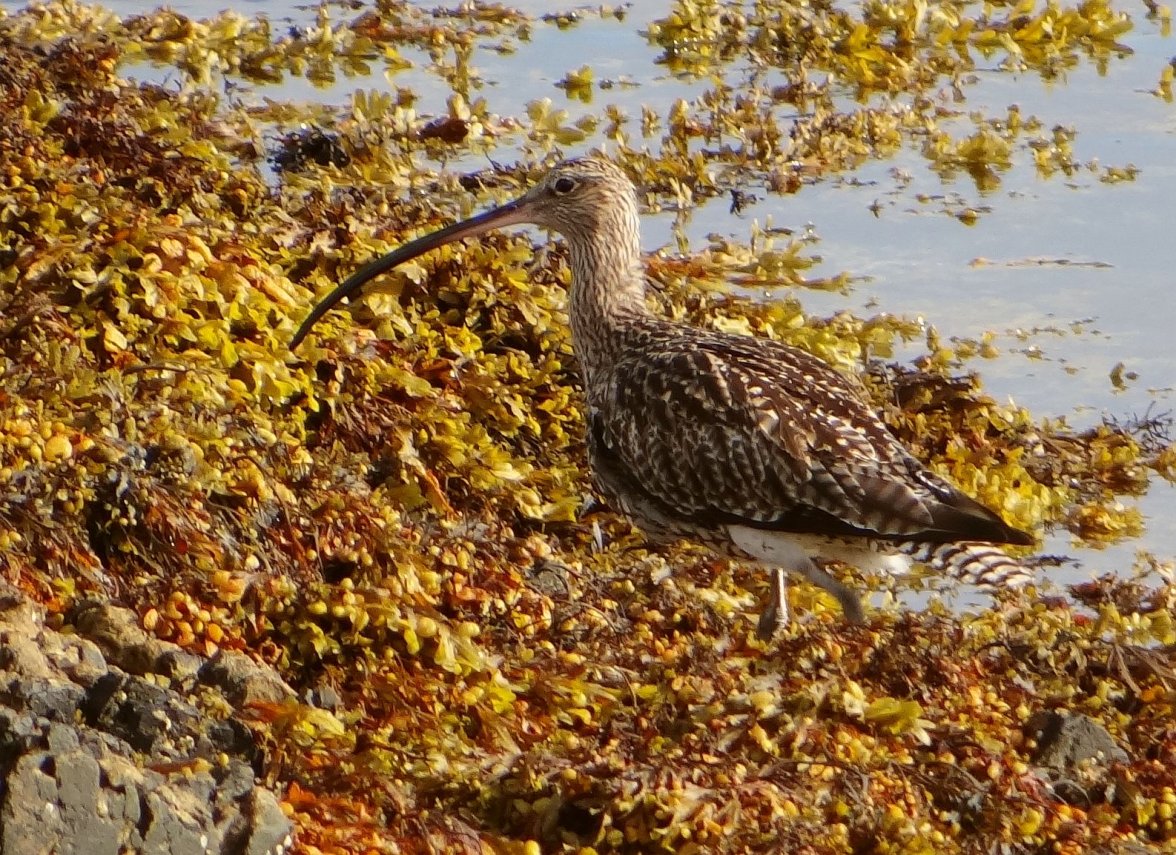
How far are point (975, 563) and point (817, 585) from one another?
526 millimetres

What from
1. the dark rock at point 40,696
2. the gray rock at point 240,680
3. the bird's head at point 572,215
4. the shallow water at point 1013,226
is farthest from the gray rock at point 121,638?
the shallow water at point 1013,226

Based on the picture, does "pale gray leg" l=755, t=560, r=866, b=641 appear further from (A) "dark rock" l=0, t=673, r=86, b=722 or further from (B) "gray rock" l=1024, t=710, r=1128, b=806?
(A) "dark rock" l=0, t=673, r=86, b=722

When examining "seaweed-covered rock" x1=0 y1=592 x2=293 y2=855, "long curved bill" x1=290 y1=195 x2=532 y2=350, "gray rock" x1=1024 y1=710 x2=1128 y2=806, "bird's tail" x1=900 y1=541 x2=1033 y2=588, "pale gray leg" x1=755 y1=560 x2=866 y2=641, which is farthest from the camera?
"long curved bill" x1=290 y1=195 x2=532 y2=350

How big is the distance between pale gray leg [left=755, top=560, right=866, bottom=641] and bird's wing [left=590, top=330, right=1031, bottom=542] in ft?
0.48

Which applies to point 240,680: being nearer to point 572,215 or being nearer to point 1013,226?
point 572,215

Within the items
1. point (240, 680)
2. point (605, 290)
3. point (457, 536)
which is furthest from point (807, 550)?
point (240, 680)

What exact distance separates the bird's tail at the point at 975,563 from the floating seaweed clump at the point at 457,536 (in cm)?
23

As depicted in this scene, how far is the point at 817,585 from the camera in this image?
22.1ft

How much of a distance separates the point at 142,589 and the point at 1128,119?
804cm

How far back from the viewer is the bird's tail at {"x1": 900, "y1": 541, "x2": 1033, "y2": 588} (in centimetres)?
651

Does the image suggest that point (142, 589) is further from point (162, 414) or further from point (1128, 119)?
point (1128, 119)

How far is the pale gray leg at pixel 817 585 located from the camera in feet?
21.9

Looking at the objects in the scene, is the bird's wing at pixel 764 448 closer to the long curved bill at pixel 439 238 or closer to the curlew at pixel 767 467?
the curlew at pixel 767 467

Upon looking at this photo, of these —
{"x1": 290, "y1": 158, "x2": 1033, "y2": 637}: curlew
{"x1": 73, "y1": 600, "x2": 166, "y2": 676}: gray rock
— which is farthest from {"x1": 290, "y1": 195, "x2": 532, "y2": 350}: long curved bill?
{"x1": 73, "y1": 600, "x2": 166, "y2": 676}: gray rock
